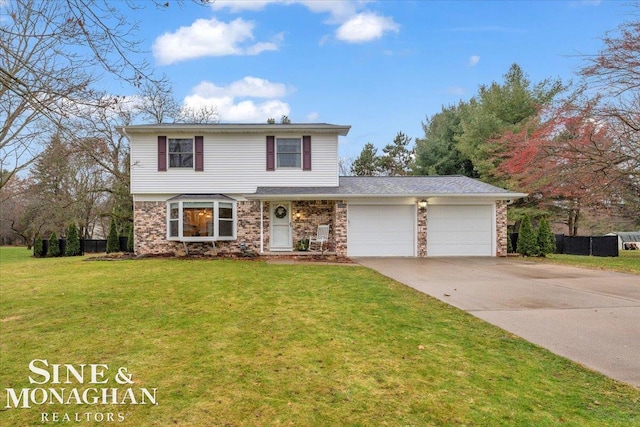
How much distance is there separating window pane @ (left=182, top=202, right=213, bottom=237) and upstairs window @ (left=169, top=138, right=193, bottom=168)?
5.59ft

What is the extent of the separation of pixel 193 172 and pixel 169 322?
9938 millimetres

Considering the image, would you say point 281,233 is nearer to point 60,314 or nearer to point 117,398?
point 60,314

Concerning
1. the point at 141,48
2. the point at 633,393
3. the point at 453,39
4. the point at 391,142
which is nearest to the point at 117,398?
the point at 141,48

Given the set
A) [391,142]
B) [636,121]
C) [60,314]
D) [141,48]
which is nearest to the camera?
[141,48]

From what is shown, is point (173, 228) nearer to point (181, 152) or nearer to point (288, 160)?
point (181, 152)

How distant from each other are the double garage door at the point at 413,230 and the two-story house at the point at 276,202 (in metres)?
0.04

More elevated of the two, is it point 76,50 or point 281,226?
point 76,50

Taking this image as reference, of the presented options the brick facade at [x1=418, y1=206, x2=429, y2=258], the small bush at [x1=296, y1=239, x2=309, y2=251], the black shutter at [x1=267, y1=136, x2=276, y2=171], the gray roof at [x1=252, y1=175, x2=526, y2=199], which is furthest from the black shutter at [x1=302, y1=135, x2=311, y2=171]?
the brick facade at [x1=418, y1=206, x2=429, y2=258]

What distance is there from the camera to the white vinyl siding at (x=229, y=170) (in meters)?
13.8

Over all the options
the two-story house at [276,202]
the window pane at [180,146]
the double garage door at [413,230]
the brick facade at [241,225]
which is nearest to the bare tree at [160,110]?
the window pane at [180,146]

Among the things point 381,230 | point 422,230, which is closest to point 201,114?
point 381,230

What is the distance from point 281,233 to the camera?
13953 millimetres

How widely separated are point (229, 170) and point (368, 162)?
769 inches

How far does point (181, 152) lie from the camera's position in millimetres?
13930
